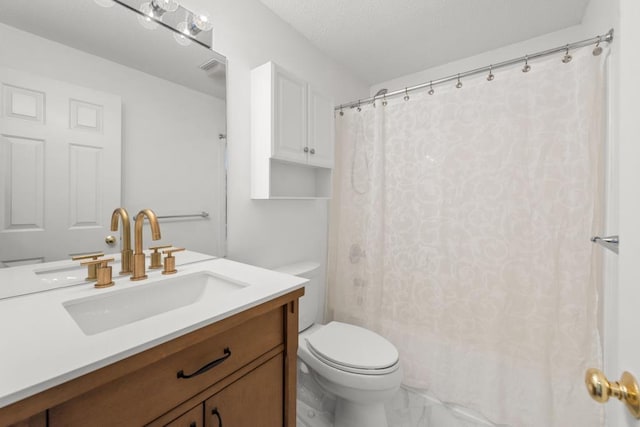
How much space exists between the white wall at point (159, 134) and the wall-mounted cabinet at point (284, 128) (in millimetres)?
210

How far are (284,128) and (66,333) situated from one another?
48.4 inches

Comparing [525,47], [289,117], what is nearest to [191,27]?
[289,117]

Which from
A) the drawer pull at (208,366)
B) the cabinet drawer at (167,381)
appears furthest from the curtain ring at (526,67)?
the drawer pull at (208,366)

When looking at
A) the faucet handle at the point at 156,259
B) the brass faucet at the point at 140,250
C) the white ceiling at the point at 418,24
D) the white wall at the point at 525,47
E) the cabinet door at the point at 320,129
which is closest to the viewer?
the brass faucet at the point at 140,250

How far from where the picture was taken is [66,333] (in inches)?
23.9

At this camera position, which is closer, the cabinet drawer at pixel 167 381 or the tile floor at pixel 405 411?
the cabinet drawer at pixel 167 381

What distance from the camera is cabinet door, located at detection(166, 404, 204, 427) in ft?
2.13

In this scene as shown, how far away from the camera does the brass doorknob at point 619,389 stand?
0.38 meters

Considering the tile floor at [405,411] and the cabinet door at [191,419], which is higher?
the cabinet door at [191,419]

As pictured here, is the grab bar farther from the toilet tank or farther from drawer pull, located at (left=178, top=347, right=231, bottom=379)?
the toilet tank

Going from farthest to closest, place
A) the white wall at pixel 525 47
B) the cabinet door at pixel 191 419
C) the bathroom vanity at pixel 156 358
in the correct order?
the white wall at pixel 525 47, the cabinet door at pixel 191 419, the bathroom vanity at pixel 156 358

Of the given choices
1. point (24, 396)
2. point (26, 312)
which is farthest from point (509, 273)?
point (26, 312)

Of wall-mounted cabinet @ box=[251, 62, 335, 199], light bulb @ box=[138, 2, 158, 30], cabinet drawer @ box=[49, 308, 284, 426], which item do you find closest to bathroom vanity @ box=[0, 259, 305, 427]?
cabinet drawer @ box=[49, 308, 284, 426]

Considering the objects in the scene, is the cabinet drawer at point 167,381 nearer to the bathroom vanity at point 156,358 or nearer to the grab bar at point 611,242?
the bathroom vanity at point 156,358
